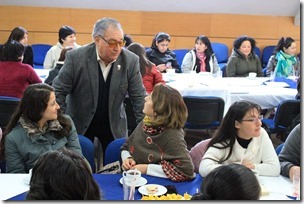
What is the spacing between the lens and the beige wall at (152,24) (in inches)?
305

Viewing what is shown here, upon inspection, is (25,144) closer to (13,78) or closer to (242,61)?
(13,78)

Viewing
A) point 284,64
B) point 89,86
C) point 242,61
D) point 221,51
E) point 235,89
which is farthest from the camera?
point 221,51

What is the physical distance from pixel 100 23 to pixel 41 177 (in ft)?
5.29

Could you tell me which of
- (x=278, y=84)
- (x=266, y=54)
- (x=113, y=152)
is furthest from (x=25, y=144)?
(x=266, y=54)

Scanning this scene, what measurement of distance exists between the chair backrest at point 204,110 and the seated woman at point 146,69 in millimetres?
367

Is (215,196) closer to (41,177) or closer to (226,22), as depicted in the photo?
(41,177)

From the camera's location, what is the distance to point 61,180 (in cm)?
148

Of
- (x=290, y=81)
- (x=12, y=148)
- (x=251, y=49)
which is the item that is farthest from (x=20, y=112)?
(x=251, y=49)

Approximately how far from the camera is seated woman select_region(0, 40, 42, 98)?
13.7 feet

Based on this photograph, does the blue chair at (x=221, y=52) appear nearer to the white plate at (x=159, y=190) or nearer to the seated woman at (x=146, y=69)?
the seated woman at (x=146, y=69)

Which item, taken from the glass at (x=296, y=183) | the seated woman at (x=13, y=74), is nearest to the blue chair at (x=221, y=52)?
the seated woman at (x=13, y=74)

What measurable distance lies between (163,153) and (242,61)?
3.62 metres

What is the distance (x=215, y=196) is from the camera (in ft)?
4.36

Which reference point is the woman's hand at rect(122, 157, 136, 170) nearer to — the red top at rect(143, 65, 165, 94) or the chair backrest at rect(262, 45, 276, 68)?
the red top at rect(143, 65, 165, 94)
